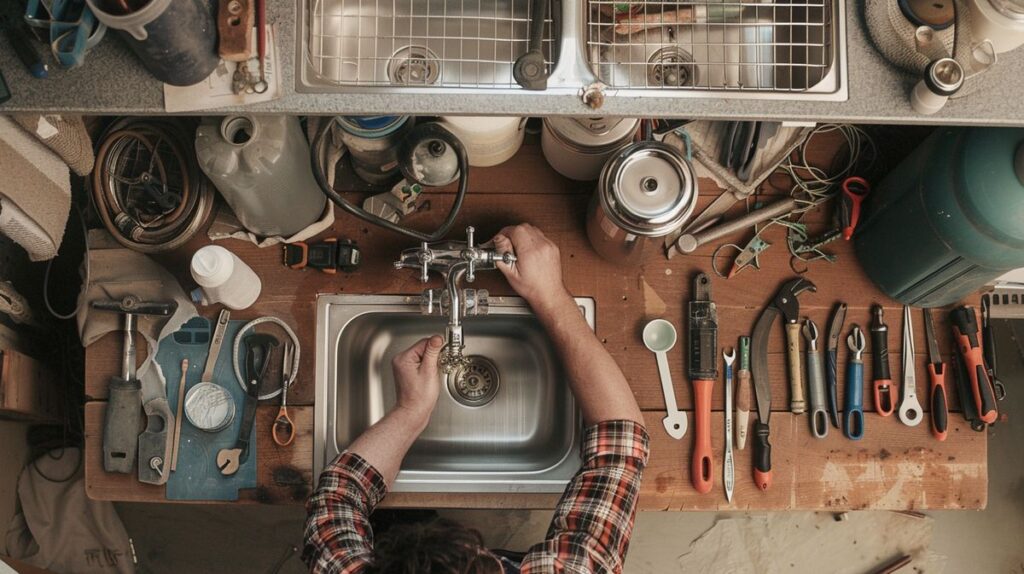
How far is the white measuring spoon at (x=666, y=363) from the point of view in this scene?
128cm

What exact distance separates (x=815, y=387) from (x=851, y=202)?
1.18 feet

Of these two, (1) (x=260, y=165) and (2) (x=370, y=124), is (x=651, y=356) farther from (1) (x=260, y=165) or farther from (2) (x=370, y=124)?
(1) (x=260, y=165)

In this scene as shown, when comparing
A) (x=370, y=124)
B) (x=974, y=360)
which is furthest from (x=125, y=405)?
(x=974, y=360)

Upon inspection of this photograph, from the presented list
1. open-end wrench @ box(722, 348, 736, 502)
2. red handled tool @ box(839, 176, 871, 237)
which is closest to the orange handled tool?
red handled tool @ box(839, 176, 871, 237)

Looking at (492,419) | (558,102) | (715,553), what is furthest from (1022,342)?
(558,102)

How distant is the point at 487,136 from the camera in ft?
3.91

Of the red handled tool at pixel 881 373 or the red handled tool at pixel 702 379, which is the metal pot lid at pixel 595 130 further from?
the red handled tool at pixel 881 373

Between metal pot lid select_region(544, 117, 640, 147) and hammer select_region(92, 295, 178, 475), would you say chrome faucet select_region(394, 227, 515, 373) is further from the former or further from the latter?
hammer select_region(92, 295, 178, 475)

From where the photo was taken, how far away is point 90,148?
3.56ft

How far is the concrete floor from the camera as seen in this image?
193cm

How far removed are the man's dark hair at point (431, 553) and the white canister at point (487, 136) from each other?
2.13 ft

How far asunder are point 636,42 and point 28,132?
0.91 meters

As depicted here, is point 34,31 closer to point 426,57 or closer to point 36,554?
point 426,57

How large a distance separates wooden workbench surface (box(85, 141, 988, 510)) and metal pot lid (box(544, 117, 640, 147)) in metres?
0.16
